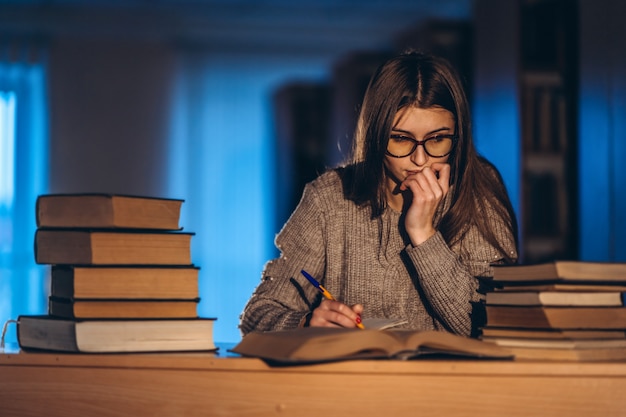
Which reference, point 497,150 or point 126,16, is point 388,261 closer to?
point 497,150

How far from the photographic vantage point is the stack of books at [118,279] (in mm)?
1311

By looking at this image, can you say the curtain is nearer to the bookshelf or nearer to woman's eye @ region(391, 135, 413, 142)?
the bookshelf

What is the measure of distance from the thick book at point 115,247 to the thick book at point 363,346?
0.66 ft

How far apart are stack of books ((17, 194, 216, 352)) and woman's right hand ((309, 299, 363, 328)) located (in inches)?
7.7

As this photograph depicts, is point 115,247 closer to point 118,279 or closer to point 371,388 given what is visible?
point 118,279

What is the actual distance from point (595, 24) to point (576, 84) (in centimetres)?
42

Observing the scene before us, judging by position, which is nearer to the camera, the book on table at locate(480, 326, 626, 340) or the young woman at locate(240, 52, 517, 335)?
the book on table at locate(480, 326, 626, 340)

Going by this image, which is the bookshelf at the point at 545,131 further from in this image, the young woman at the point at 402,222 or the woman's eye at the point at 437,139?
the woman's eye at the point at 437,139

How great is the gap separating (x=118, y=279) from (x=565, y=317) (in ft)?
2.15

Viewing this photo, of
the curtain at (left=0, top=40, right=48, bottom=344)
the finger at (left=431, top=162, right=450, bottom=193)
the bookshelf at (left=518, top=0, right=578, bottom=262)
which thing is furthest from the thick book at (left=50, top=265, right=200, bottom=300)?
the curtain at (left=0, top=40, right=48, bottom=344)

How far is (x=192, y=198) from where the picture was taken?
7336 millimetres

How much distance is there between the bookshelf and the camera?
4.36 metres

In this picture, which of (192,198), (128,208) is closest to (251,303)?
(128,208)

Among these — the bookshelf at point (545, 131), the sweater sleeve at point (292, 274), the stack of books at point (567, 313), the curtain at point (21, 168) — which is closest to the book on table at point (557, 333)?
the stack of books at point (567, 313)
